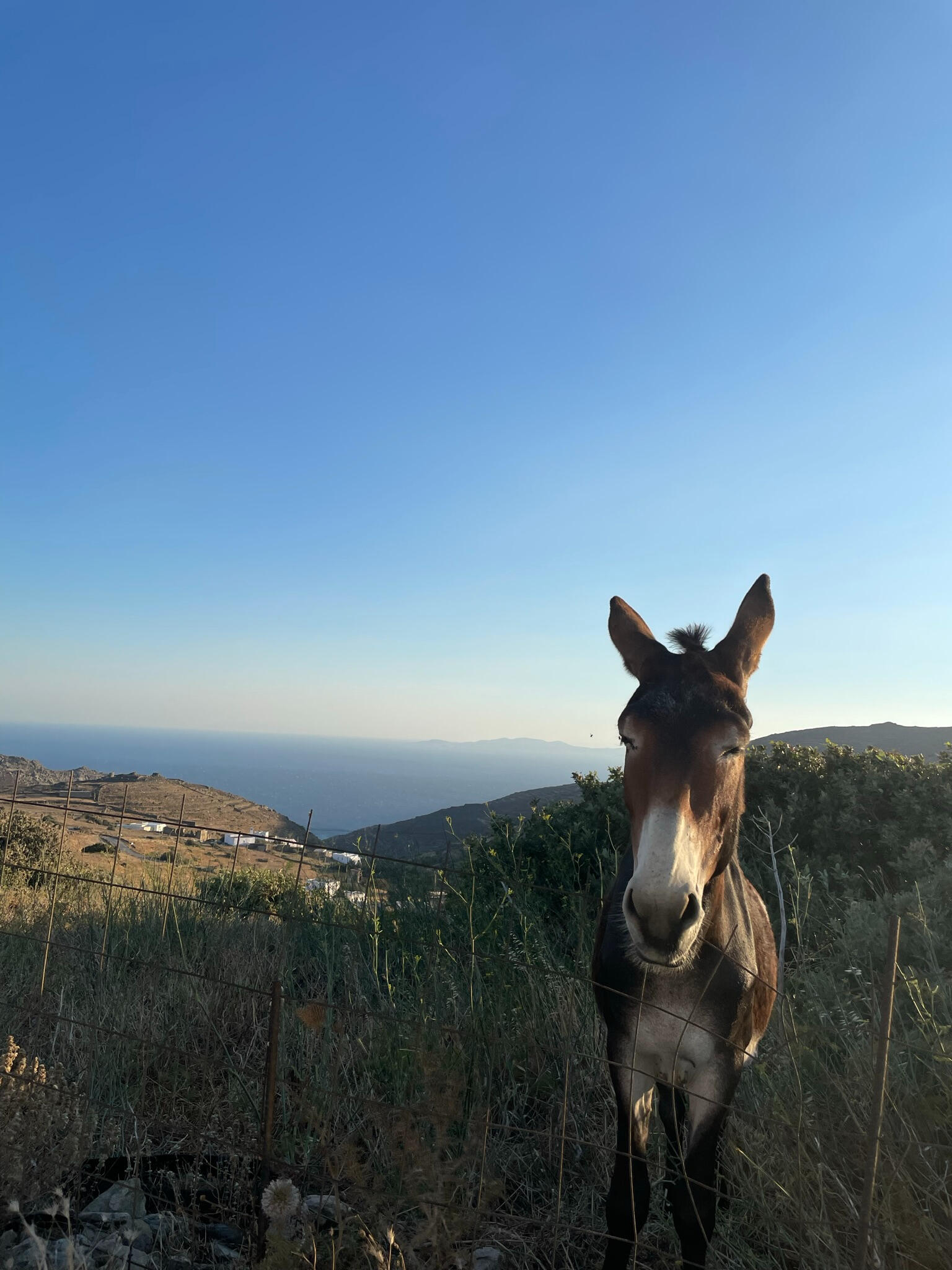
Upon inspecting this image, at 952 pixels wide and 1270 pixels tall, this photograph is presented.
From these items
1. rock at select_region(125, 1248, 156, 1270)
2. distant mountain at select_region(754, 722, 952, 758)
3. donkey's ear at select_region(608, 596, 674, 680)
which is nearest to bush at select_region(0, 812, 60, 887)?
rock at select_region(125, 1248, 156, 1270)

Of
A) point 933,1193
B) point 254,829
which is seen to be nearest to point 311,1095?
point 933,1193

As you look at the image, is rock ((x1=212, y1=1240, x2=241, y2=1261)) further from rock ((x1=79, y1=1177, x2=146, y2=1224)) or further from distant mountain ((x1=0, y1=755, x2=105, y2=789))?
distant mountain ((x1=0, y1=755, x2=105, y2=789))

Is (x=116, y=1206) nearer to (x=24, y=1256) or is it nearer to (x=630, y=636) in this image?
(x=24, y=1256)

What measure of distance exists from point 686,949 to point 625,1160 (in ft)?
3.58

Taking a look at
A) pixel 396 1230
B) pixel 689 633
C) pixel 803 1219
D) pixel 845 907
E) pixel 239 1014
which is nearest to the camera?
pixel 803 1219

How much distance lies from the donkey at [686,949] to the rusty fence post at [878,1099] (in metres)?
0.47

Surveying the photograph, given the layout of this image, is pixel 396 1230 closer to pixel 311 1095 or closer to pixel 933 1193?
pixel 311 1095

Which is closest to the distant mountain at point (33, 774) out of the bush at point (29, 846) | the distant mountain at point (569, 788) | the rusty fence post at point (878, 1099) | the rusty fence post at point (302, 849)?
the distant mountain at point (569, 788)

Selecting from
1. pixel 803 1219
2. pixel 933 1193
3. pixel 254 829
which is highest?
pixel 803 1219

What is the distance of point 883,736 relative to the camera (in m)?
32.4

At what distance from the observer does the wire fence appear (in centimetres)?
232

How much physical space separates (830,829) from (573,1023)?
3655 mm

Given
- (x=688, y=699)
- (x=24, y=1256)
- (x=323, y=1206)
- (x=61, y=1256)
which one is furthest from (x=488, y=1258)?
(x=688, y=699)

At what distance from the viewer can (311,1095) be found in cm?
337
